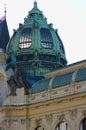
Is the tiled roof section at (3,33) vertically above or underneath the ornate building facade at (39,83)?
above

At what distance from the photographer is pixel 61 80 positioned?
2002 inches

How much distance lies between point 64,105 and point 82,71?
3.63 meters

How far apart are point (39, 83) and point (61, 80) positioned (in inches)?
165

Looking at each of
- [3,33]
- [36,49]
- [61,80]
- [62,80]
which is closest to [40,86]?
[61,80]

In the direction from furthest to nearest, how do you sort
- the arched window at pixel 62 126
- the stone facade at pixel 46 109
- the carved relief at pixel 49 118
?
the carved relief at pixel 49 118 → the arched window at pixel 62 126 → the stone facade at pixel 46 109

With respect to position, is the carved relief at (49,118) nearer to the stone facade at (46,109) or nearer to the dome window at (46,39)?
the stone facade at (46,109)

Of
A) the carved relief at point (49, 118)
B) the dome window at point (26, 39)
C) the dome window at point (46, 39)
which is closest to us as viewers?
the carved relief at point (49, 118)

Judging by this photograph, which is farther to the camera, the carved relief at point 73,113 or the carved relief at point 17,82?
the carved relief at point 17,82

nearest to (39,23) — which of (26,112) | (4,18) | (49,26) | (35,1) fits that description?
(49,26)

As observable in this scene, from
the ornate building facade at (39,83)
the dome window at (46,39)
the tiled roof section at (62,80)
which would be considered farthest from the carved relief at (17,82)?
the dome window at (46,39)

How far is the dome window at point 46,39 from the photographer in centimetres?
6352

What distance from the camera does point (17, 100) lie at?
54.7 metres

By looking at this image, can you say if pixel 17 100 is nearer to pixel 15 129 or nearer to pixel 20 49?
pixel 15 129

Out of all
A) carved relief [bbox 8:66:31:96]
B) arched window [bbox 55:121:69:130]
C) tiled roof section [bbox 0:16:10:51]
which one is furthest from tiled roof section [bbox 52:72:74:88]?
tiled roof section [bbox 0:16:10:51]
